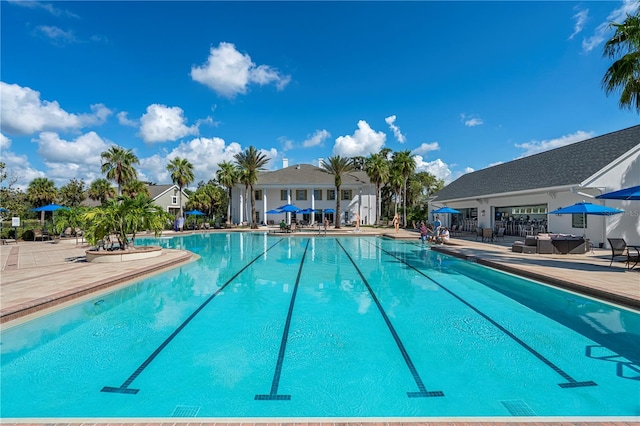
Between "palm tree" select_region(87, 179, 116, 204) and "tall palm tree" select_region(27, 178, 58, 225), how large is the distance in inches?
186

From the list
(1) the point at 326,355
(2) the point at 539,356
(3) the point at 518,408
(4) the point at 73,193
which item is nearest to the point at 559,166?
(2) the point at 539,356

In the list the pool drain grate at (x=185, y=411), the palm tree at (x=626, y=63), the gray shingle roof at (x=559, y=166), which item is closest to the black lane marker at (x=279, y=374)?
the pool drain grate at (x=185, y=411)

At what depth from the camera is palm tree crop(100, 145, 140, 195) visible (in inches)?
1219

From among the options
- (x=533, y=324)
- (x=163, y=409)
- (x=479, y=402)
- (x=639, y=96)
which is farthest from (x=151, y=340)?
(x=639, y=96)

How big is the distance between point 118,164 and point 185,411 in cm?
3465

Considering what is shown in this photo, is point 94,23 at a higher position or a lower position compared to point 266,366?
higher

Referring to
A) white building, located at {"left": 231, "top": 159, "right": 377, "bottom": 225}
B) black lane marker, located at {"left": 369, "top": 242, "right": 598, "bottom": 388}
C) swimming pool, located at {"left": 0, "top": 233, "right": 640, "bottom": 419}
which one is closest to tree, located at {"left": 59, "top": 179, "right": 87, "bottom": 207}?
white building, located at {"left": 231, "top": 159, "right": 377, "bottom": 225}

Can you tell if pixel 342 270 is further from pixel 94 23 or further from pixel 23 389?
pixel 94 23

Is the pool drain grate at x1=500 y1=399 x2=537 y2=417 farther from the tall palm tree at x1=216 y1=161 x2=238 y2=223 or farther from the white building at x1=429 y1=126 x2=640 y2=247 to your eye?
the tall palm tree at x1=216 y1=161 x2=238 y2=223

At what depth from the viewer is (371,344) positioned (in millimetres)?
5199

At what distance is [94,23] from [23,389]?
50.6 ft

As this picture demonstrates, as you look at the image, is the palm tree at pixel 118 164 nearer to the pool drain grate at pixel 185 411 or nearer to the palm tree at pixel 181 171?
the palm tree at pixel 181 171

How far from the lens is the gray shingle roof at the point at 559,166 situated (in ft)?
53.6

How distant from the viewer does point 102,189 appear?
3794 centimetres
